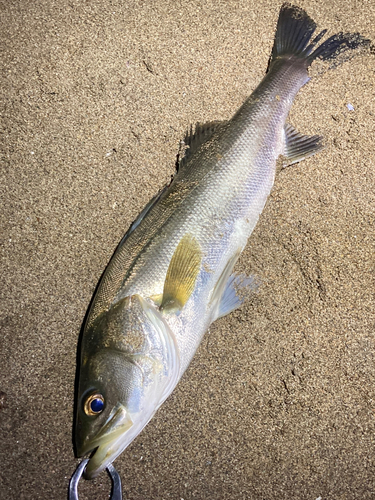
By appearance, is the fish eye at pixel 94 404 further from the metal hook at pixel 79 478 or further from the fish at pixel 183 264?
the metal hook at pixel 79 478

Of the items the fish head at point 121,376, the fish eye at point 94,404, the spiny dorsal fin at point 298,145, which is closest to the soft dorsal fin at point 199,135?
the spiny dorsal fin at point 298,145

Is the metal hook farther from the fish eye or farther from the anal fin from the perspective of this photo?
the anal fin

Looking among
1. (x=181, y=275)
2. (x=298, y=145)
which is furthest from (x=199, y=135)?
(x=181, y=275)

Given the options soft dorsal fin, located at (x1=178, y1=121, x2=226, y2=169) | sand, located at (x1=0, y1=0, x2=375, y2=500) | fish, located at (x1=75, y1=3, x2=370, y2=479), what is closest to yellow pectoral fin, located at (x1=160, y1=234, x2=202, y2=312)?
fish, located at (x1=75, y1=3, x2=370, y2=479)

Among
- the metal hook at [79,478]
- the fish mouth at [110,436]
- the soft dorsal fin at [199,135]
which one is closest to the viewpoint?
the fish mouth at [110,436]

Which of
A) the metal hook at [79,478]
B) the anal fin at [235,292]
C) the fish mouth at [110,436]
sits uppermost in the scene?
the fish mouth at [110,436]
